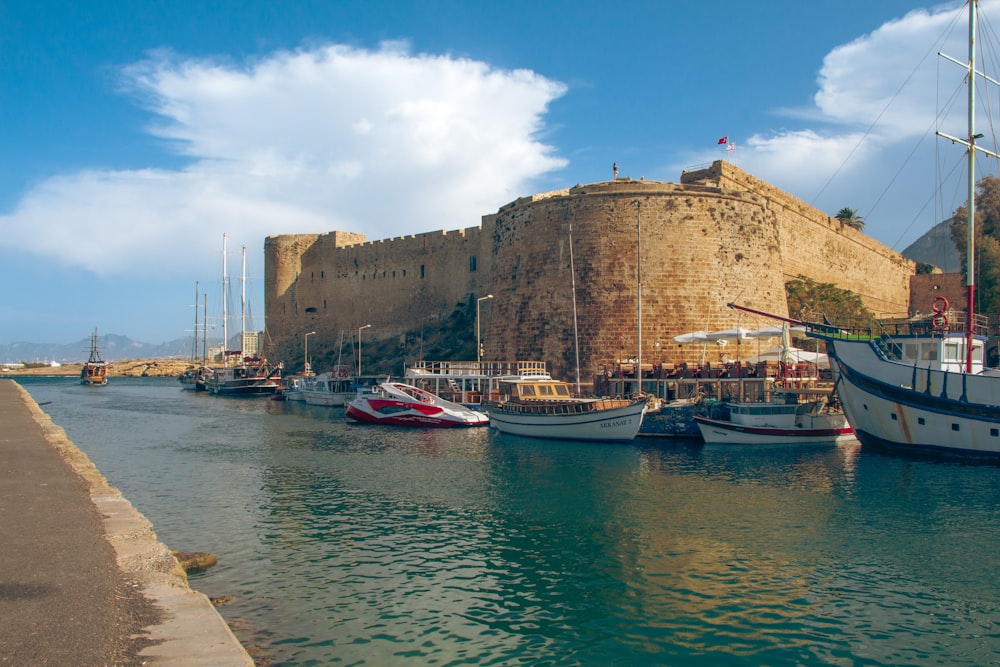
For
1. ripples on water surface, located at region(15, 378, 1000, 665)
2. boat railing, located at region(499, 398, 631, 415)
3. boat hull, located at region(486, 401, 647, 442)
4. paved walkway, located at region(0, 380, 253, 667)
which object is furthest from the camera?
boat railing, located at region(499, 398, 631, 415)

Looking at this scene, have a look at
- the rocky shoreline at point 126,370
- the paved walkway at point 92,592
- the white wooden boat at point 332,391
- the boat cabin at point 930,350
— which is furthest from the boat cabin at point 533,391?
the rocky shoreline at point 126,370

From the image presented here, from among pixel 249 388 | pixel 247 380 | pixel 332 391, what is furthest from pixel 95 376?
pixel 332 391

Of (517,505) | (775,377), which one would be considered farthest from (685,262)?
(517,505)

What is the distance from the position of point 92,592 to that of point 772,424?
19.3 metres

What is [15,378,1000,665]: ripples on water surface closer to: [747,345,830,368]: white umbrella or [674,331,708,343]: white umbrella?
[747,345,830,368]: white umbrella

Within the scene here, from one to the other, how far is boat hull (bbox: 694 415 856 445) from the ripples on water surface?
170 centimetres

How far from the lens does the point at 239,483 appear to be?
16.1 meters

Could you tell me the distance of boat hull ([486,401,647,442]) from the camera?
2150 centimetres

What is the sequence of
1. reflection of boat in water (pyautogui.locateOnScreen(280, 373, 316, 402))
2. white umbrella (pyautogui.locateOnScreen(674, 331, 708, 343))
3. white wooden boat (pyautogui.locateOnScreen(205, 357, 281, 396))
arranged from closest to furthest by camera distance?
white umbrella (pyautogui.locateOnScreen(674, 331, 708, 343)) → reflection of boat in water (pyautogui.locateOnScreen(280, 373, 316, 402)) → white wooden boat (pyautogui.locateOnScreen(205, 357, 281, 396))

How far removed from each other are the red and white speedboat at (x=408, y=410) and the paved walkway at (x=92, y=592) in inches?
712

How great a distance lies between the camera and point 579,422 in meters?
22.1

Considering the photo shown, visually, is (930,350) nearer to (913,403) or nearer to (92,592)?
(913,403)

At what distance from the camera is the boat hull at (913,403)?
17891 millimetres

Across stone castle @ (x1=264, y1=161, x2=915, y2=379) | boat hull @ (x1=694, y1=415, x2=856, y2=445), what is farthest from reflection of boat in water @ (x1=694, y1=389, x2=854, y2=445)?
stone castle @ (x1=264, y1=161, x2=915, y2=379)
